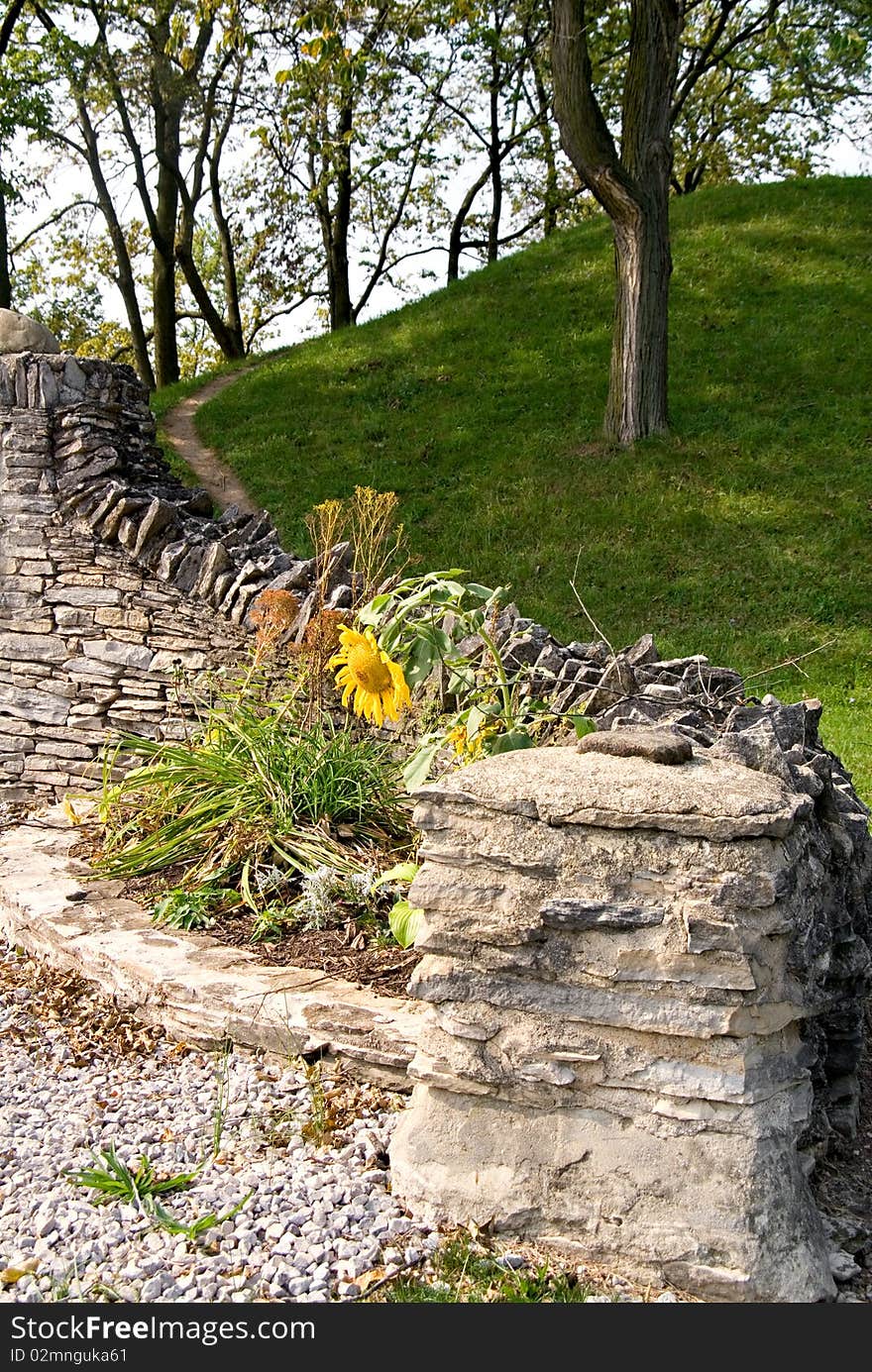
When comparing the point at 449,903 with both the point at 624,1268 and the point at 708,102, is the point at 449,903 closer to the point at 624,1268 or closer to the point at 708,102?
the point at 624,1268

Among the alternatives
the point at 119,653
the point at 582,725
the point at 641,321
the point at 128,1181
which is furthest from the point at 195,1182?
the point at 641,321

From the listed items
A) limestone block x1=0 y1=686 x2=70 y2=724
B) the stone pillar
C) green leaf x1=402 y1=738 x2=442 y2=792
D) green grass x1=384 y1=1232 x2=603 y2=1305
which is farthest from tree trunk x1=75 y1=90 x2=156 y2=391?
green grass x1=384 y1=1232 x2=603 y2=1305

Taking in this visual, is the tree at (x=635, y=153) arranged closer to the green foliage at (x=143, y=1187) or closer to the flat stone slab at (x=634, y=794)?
the flat stone slab at (x=634, y=794)

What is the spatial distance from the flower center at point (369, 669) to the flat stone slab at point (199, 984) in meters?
1.04

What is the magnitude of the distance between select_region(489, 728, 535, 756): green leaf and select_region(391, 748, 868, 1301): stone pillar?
648mm

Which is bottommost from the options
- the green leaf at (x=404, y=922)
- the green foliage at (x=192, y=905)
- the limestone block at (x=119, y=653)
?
the green foliage at (x=192, y=905)

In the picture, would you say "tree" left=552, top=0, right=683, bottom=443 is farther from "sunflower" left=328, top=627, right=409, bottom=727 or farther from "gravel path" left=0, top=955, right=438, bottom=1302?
"gravel path" left=0, top=955, right=438, bottom=1302

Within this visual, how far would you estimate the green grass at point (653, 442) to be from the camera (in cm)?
991

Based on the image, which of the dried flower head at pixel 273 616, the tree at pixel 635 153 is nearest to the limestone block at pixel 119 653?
the dried flower head at pixel 273 616

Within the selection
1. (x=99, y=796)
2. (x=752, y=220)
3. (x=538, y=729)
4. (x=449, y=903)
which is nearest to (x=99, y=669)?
(x=99, y=796)

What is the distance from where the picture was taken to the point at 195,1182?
2.99 m

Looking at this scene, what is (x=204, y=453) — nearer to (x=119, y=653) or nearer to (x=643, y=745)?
(x=119, y=653)

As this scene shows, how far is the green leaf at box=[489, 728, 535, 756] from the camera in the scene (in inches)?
146

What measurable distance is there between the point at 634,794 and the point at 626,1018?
55cm
